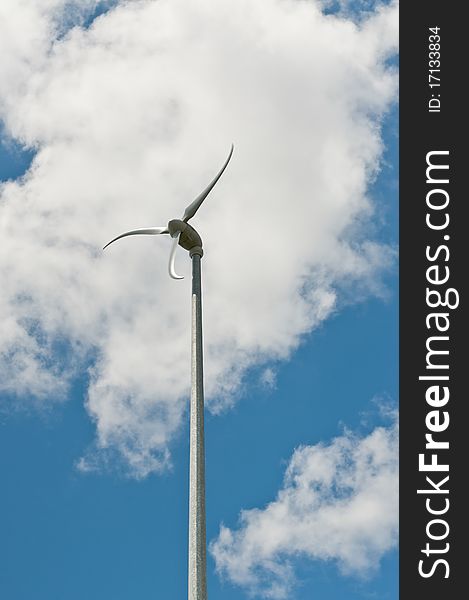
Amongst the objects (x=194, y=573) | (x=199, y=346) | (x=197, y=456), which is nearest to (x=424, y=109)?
(x=199, y=346)

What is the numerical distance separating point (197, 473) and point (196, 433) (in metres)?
1.35

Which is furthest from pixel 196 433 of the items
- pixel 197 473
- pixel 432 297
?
pixel 432 297

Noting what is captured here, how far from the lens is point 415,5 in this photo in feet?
114

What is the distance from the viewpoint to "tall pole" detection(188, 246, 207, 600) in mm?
26250

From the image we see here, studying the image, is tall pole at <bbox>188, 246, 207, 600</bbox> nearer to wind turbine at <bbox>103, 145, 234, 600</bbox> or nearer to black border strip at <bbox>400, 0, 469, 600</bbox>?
wind turbine at <bbox>103, 145, 234, 600</bbox>

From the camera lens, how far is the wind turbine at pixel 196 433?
26344mm

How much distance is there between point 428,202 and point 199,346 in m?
8.91

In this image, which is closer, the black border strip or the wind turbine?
the wind turbine

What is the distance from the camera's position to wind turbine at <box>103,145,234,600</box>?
26.3m

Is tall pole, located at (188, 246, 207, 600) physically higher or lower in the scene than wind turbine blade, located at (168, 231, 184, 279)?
lower

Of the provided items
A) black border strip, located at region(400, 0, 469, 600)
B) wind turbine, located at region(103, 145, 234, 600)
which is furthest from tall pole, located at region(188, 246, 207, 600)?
black border strip, located at region(400, 0, 469, 600)

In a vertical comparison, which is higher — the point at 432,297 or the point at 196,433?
the point at 432,297

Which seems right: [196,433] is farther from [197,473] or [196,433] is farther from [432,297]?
[432,297]

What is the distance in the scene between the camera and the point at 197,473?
92.6 feet
